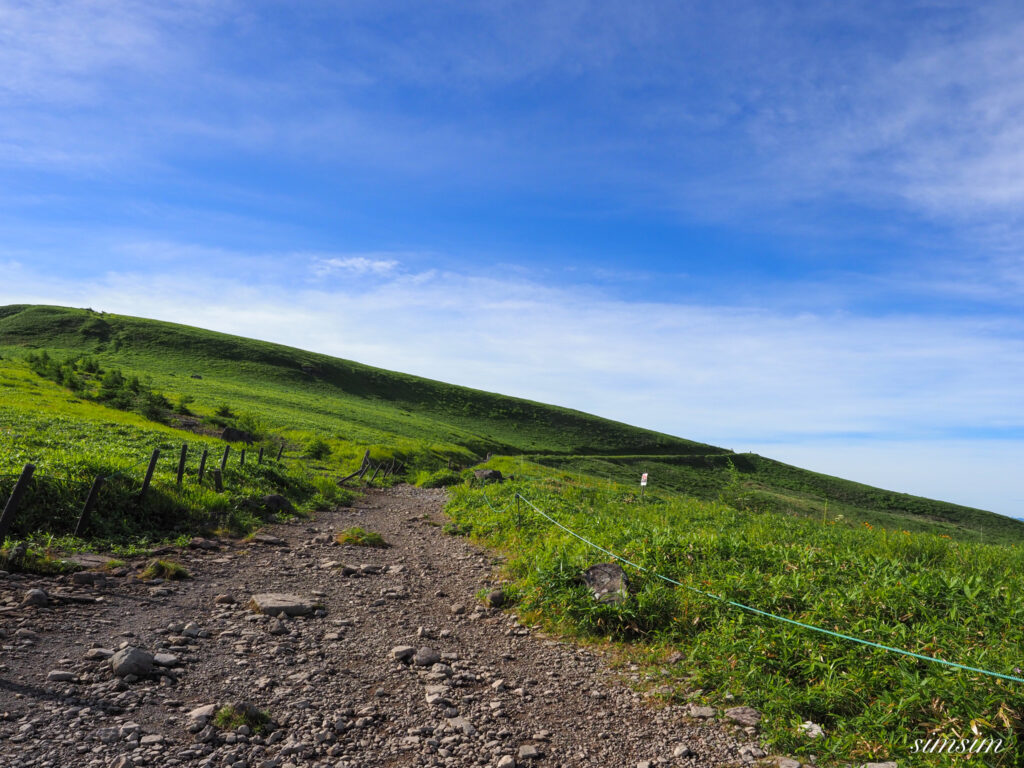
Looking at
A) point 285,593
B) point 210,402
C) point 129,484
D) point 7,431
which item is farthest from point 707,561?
point 210,402

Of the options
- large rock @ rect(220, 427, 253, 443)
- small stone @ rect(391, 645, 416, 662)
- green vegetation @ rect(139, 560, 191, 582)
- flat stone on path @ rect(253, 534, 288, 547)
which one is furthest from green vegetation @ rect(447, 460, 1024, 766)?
large rock @ rect(220, 427, 253, 443)

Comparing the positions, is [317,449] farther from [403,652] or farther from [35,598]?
[403,652]

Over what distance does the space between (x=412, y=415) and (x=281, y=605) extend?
71576 millimetres

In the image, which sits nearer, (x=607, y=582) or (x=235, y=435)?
(x=607, y=582)

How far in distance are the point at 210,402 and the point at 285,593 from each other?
4333 cm

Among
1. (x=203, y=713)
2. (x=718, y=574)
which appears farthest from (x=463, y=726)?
(x=718, y=574)

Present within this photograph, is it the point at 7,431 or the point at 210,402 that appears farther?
the point at 210,402

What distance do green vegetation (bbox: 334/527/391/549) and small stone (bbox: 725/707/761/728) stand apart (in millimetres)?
9278

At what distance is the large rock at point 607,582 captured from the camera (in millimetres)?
7750

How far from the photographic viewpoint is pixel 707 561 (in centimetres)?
851

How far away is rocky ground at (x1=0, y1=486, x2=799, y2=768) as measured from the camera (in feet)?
15.3

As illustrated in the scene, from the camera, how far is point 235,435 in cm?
3441

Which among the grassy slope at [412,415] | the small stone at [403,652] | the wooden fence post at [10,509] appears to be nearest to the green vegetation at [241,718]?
the small stone at [403,652]

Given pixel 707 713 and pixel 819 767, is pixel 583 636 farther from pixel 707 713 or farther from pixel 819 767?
pixel 819 767
